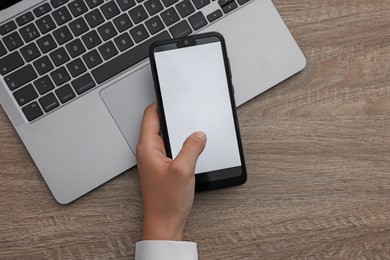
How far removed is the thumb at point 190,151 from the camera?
711mm

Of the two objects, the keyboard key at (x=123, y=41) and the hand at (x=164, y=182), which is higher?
the keyboard key at (x=123, y=41)

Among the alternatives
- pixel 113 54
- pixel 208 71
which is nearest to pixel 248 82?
pixel 208 71

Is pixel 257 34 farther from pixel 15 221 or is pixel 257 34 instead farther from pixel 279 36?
pixel 15 221

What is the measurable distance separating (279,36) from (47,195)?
38 cm

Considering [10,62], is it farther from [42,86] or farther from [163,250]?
[163,250]

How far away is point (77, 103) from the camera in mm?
755

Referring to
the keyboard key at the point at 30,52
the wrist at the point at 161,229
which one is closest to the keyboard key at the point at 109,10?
the keyboard key at the point at 30,52

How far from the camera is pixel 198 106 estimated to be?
75cm

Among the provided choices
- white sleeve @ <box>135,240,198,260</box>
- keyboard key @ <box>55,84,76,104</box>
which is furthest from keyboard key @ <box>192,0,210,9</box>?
white sleeve @ <box>135,240,198,260</box>

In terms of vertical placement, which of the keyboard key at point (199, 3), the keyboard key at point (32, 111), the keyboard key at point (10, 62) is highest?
the keyboard key at point (10, 62)

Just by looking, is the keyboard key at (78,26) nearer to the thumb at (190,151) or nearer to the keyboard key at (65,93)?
the keyboard key at (65,93)

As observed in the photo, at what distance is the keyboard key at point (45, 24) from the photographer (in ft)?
2.50

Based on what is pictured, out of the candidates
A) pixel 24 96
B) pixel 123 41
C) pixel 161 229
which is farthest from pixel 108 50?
pixel 161 229

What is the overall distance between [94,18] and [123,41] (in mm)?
49
